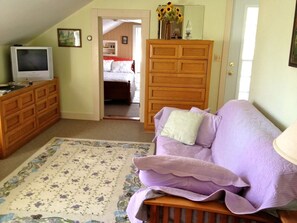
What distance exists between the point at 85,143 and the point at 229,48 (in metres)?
2.61

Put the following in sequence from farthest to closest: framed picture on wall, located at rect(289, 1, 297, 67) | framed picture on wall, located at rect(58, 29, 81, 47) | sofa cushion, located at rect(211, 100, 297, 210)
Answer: framed picture on wall, located at rect(58, 29, 81, 47) < framed picture on wall, located at rect(289, 1, 297, 67) < sofa cushion, located at rect(211, 100, 297, 210)

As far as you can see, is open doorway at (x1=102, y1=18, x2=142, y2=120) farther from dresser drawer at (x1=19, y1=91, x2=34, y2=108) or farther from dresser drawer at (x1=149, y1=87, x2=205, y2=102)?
dresser drawer at (x1=19, y1=91, x2=34, y2=108)

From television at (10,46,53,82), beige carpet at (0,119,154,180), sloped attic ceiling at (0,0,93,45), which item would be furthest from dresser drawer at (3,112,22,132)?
sloped attic ceiling at (0,0,93,45)

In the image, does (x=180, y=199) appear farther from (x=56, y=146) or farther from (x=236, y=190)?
(x=56, y=146)

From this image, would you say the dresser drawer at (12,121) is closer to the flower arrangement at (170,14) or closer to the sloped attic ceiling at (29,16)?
the sloped attic ceiling at (29,16)

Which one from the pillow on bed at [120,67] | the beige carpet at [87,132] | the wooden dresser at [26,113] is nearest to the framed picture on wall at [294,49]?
the beige carpet at [87,132]

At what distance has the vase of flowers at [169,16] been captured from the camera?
3.74m

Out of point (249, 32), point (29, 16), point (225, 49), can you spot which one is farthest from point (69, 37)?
point (249, 32)

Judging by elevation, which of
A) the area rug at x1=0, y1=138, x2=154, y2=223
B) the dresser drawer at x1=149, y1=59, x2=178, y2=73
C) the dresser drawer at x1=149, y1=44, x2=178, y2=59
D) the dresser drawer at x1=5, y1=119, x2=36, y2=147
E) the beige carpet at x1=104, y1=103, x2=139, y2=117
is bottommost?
the area rug at x1=0, y1=138, x2=154, y2=223

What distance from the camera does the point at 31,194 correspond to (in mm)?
2422

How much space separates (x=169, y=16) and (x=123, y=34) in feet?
14.7

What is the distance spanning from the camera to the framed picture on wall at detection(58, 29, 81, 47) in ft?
14.5

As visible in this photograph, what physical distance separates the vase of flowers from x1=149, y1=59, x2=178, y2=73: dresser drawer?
41cm

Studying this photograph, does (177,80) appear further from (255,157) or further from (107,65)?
(107,65)
